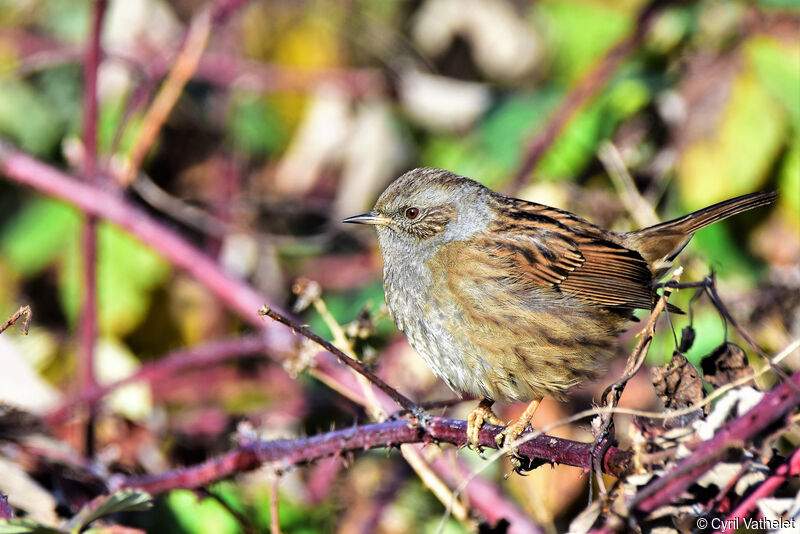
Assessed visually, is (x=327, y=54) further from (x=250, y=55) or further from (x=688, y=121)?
(x=688, y=121)

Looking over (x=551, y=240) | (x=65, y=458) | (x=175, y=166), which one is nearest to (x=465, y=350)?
(x=551, y=240)

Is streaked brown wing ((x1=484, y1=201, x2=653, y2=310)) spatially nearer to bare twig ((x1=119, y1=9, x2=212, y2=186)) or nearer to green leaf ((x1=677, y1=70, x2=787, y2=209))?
green leaf ((x1=677, y1=70, x2=787, y2=209))

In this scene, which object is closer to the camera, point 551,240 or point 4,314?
point 551,240

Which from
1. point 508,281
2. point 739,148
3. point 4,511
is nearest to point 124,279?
point 508,281

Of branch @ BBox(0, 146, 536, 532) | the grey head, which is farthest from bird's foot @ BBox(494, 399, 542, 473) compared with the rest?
branch @ BBox(0, 146, 536, 532)

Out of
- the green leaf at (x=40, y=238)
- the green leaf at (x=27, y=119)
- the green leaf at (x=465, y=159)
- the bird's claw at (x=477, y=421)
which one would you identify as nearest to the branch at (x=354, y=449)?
the bird's claw at (x=477, y=421)

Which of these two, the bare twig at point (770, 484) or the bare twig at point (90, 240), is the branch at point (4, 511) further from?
the bare twig at point (770, 484)
